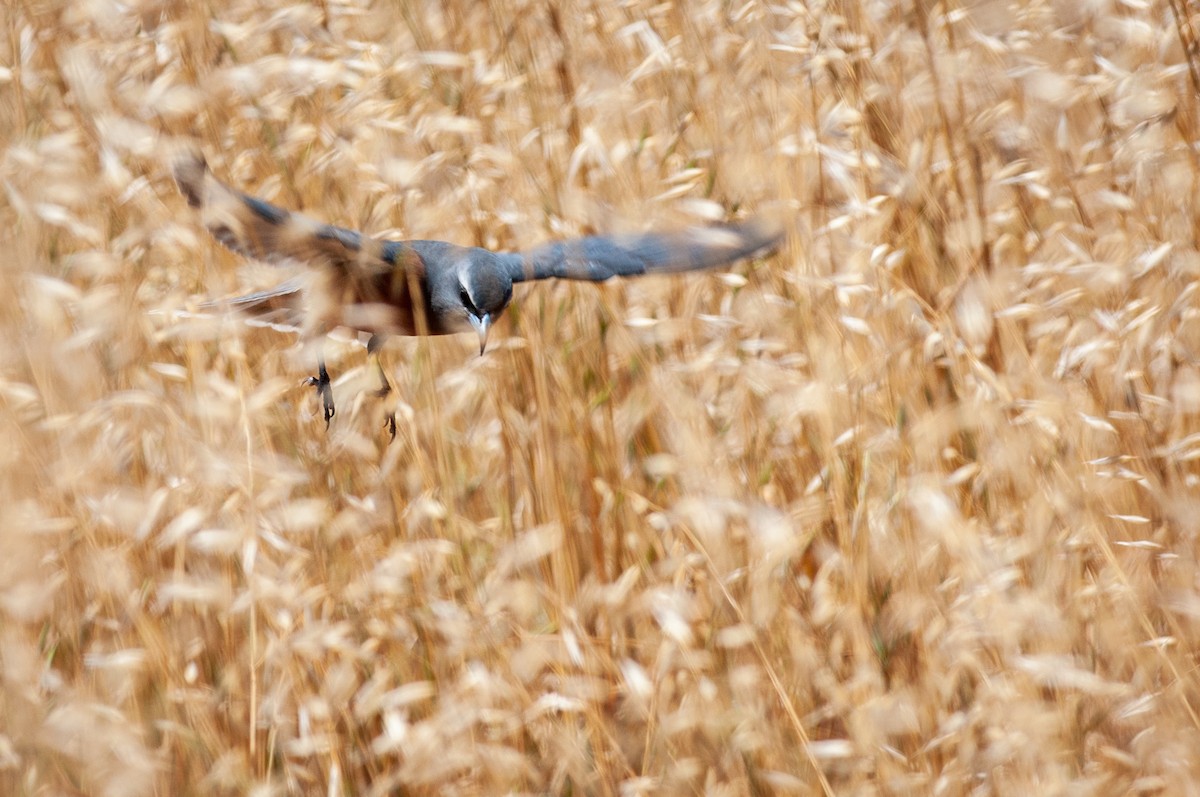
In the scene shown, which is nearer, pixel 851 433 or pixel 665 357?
pixel 851 433

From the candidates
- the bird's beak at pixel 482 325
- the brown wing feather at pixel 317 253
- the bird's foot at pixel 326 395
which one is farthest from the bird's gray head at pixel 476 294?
the bird's foot at pixel 326 395

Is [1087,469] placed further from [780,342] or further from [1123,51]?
[1123,51]

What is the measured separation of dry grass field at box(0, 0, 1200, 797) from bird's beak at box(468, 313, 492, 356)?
0.05 metres

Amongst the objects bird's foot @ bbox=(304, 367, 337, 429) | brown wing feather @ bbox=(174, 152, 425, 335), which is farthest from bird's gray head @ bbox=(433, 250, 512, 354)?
bird's foot @ bbox=(304, 367, 337, 429)

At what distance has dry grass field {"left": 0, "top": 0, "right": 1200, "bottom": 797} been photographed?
200 cm

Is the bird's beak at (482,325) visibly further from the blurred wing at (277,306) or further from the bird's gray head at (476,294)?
the blurred wing at (277,306)

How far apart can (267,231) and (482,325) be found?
477 millimetres

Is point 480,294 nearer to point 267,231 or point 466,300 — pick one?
point 466,300

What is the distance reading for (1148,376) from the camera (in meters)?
2.48

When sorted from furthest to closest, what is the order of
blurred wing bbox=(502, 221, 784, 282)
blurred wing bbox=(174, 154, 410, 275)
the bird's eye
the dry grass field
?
the bird's eye
blurred wing bbox=(502, 221, 784, 282)
the dry grass field
blurred wing bbox=(174, 154, 410, 275)

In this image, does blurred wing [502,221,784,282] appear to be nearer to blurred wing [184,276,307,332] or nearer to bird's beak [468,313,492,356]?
bird's beak [468,313,492,356]

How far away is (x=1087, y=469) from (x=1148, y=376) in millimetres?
455

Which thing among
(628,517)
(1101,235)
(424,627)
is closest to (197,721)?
(424,627)

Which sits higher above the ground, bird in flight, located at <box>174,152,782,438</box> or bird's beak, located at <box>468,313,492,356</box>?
bird in flight, located at <box>174,152,782,438</box>
